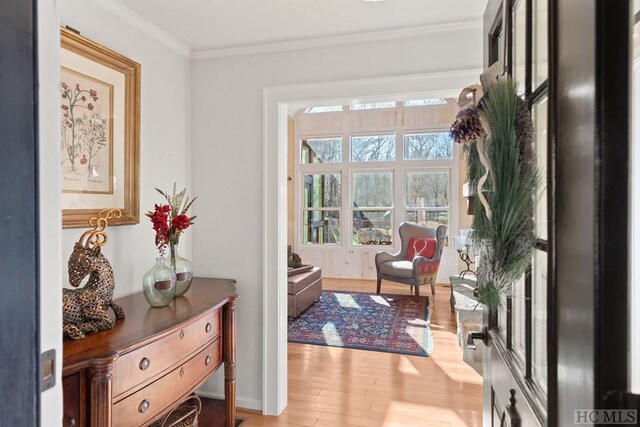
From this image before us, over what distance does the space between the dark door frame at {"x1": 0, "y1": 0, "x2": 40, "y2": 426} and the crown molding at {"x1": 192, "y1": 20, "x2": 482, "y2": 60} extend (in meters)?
1.95

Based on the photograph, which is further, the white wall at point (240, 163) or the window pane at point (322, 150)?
the window pane at point (322, 150)

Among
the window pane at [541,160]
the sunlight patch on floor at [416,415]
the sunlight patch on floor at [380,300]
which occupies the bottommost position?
the sunlight patch on floor at [416,415]

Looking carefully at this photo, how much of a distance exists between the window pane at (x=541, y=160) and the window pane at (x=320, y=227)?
6236 millimetres

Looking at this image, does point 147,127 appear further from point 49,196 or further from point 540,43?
point 540,43

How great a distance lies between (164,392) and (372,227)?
554cm

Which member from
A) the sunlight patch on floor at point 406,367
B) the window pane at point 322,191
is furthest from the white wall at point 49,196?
the window pane at point 322,191

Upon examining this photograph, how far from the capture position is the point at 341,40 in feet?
7.70

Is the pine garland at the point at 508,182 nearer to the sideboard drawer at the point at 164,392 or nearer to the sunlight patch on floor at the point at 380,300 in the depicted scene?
the sideboard drawer at the point at 164,392

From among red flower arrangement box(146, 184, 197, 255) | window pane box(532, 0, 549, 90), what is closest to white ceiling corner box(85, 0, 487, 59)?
red flower arrangement box(146, 184, 197, 255)

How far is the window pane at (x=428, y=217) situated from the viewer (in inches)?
256

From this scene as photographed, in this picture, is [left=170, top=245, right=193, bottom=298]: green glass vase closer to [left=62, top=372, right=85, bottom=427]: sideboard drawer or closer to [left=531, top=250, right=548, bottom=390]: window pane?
[left=62, top=372, right=85, bottom=427]: sideboard drawer

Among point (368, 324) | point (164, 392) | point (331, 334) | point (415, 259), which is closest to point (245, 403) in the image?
point (164, 392)

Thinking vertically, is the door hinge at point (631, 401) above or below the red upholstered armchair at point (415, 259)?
above

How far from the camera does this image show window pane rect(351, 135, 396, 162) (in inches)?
265
